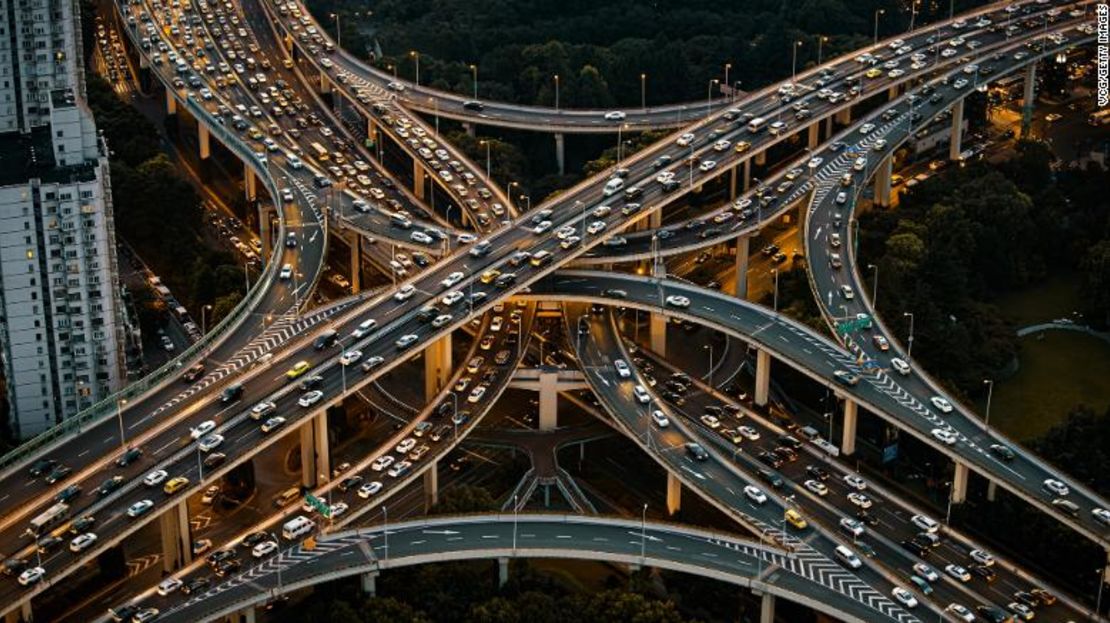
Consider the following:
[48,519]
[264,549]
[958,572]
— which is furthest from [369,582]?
[958,572]

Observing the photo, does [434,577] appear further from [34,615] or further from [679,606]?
[34,615]

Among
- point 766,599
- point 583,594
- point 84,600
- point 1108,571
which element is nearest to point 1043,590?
point 1108,571

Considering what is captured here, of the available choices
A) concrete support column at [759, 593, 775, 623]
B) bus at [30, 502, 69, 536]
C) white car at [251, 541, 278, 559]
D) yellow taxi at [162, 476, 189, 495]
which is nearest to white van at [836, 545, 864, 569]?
concrete support column at [759, 593, 775, 623]

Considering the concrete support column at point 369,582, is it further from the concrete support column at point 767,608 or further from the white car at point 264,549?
the concrete support column at point 767,608

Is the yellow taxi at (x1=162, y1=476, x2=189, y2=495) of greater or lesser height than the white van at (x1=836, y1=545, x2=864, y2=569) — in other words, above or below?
above

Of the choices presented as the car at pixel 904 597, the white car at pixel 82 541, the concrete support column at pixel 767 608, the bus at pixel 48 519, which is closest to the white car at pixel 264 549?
the white car at pixel 82 541

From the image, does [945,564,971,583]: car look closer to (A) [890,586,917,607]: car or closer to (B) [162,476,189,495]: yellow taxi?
(A) [890,586,917,607]: car
